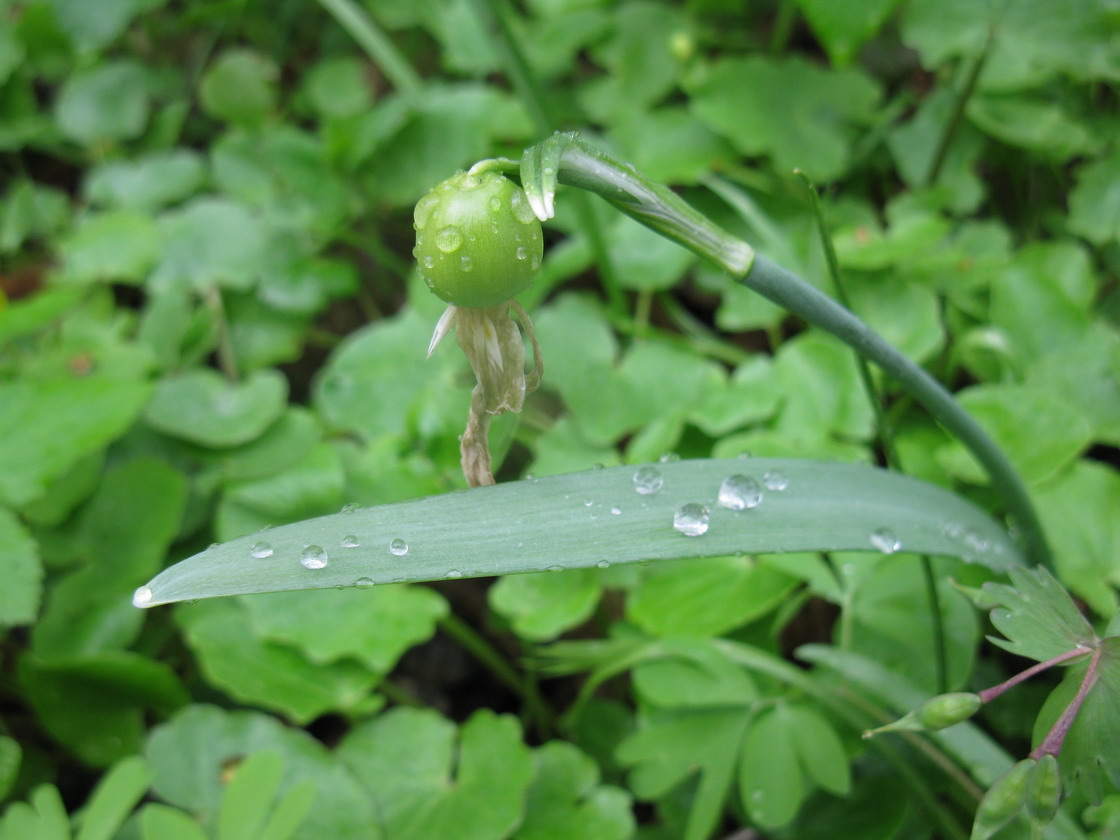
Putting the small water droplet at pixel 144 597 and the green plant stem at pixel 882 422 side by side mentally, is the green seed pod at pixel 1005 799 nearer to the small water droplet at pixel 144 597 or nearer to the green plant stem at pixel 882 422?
the green plant stem at pixel 882 422

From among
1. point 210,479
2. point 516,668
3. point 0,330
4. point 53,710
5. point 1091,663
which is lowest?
point 516,668

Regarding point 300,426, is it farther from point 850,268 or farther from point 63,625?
point 850,268

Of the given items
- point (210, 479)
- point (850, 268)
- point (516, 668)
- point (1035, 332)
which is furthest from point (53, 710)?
point (1035, 332)

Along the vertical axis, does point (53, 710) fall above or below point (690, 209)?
below

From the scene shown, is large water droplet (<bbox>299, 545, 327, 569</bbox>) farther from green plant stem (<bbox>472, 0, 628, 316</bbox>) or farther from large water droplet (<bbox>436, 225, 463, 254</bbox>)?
green plant stem (<bbox>472, 0, 628, 316</bbox>)

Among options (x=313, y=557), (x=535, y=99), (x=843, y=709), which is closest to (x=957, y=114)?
(x=535, y=99)

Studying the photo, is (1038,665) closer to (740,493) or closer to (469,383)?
(740,493)

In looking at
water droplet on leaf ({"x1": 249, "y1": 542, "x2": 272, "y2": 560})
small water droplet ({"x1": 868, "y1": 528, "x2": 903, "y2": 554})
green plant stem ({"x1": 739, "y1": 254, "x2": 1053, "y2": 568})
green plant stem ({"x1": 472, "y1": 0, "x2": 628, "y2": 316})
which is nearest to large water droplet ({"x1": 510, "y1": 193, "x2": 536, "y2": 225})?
green plant stem ({"x1": 739, "y1": 254, "x2": 1053, "y2": 568})

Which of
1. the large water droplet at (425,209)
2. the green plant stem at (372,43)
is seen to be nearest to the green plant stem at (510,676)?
the large water droplet at (425,209)
